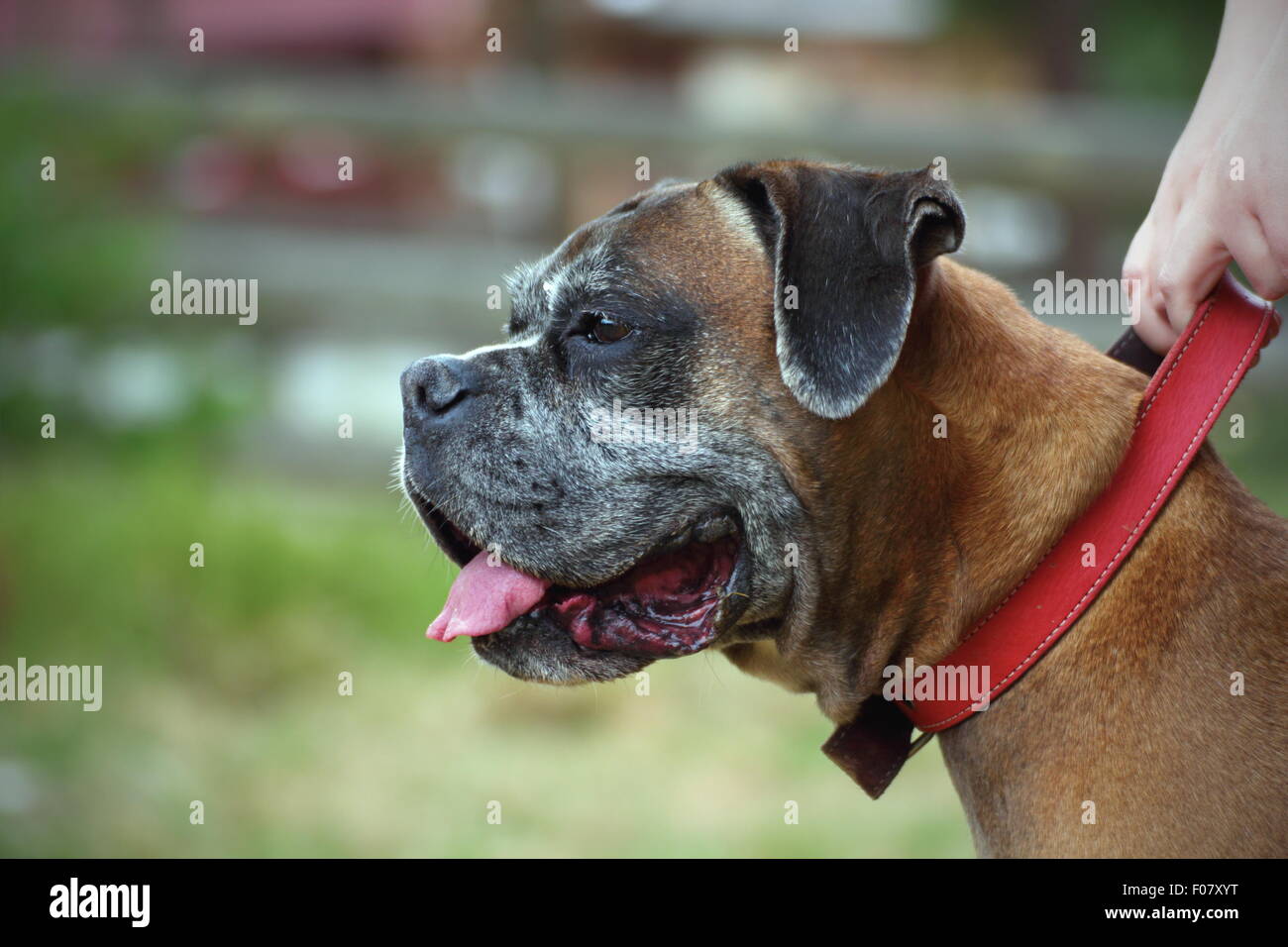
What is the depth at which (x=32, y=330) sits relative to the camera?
6.69m

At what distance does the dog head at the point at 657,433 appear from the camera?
269cm

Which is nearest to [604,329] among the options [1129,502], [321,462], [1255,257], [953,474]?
[953,474]

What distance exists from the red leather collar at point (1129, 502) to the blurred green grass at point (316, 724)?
2877 millimetres

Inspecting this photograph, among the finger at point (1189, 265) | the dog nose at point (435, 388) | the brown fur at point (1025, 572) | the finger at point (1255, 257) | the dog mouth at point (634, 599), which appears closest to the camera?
the brown fur at point (1025, 572)

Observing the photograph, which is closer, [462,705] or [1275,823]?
[1275,823]

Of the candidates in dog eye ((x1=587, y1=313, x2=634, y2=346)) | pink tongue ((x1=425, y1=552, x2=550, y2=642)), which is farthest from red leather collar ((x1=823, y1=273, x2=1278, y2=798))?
dog eye ((x1=587, y1=313, x2=634, y2=346))

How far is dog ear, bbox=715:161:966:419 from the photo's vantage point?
2543mm

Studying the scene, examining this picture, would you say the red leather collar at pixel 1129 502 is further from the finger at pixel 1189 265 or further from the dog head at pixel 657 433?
the dog head at pixel 657 433

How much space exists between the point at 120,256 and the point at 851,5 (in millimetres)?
13145

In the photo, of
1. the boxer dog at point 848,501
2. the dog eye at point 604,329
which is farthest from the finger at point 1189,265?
the dog eye at point 604,329

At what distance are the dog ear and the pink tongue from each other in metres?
0.76

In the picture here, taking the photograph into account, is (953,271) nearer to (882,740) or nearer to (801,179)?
(801,179)

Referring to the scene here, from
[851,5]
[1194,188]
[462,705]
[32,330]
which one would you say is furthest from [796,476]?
[851,5]

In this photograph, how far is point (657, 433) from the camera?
281 cm
